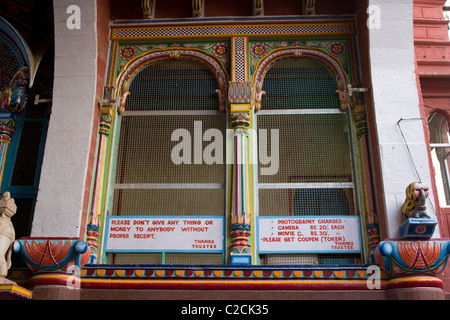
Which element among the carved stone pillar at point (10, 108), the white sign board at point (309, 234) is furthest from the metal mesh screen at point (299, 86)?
the carved stone pillar at point (10, 108)

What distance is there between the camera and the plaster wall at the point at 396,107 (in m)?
7.00

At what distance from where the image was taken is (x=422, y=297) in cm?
630

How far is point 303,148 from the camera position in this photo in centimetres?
795

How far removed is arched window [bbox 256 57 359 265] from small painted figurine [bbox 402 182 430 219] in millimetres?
944

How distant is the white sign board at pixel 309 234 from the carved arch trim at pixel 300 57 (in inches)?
74.1

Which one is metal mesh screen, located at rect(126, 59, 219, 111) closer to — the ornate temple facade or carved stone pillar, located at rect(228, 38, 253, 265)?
the ornate temple facade

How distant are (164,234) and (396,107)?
3.76 metres

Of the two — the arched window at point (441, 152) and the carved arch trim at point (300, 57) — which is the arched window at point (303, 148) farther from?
the arched window at point (441, 152)

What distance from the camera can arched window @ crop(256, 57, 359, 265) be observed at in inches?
295

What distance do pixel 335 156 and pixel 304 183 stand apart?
69 cm

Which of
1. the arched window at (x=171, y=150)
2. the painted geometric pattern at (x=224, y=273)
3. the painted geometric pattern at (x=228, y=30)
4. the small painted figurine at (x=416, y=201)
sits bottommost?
the painted geometric pattern at (x=224, y=273)

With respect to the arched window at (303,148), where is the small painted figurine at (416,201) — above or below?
below

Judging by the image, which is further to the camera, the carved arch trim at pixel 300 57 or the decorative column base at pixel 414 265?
the carved arch trim at pixel 300 57

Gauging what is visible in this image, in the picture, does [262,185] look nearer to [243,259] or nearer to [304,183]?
[304,183]
